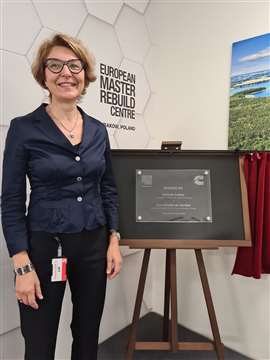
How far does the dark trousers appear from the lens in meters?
1.02

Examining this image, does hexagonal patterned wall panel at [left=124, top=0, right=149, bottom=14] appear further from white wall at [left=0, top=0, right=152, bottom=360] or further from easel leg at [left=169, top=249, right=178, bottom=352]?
easel leg at [left=169, top=249, right=178, bottom=352]

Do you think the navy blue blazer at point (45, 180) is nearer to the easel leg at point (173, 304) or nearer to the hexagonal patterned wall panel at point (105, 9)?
the easel leg at point (173, 304)

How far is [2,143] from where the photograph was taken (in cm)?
135

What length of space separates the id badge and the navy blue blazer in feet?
0.34

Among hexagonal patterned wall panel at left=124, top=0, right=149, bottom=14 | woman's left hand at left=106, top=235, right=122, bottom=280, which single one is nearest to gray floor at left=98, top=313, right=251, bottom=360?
woman's left hand at left=106, top=235, right=122, bottom=280

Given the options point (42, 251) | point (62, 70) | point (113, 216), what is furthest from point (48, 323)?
point (62, 70)

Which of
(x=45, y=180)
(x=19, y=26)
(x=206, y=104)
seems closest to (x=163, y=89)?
(x=206, y=104)

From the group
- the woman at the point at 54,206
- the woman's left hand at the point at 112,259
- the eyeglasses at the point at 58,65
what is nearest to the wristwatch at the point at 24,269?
the woman at the point at 54,206

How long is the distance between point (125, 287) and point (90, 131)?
131 centimetres

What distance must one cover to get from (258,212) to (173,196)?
45cm

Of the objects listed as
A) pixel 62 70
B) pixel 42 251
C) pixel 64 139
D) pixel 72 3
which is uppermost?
pixel 72 3

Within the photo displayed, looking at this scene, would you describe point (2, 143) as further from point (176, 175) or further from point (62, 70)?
point (176, 175)

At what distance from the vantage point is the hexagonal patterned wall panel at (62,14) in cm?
147

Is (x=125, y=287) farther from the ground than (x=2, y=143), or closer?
closer
